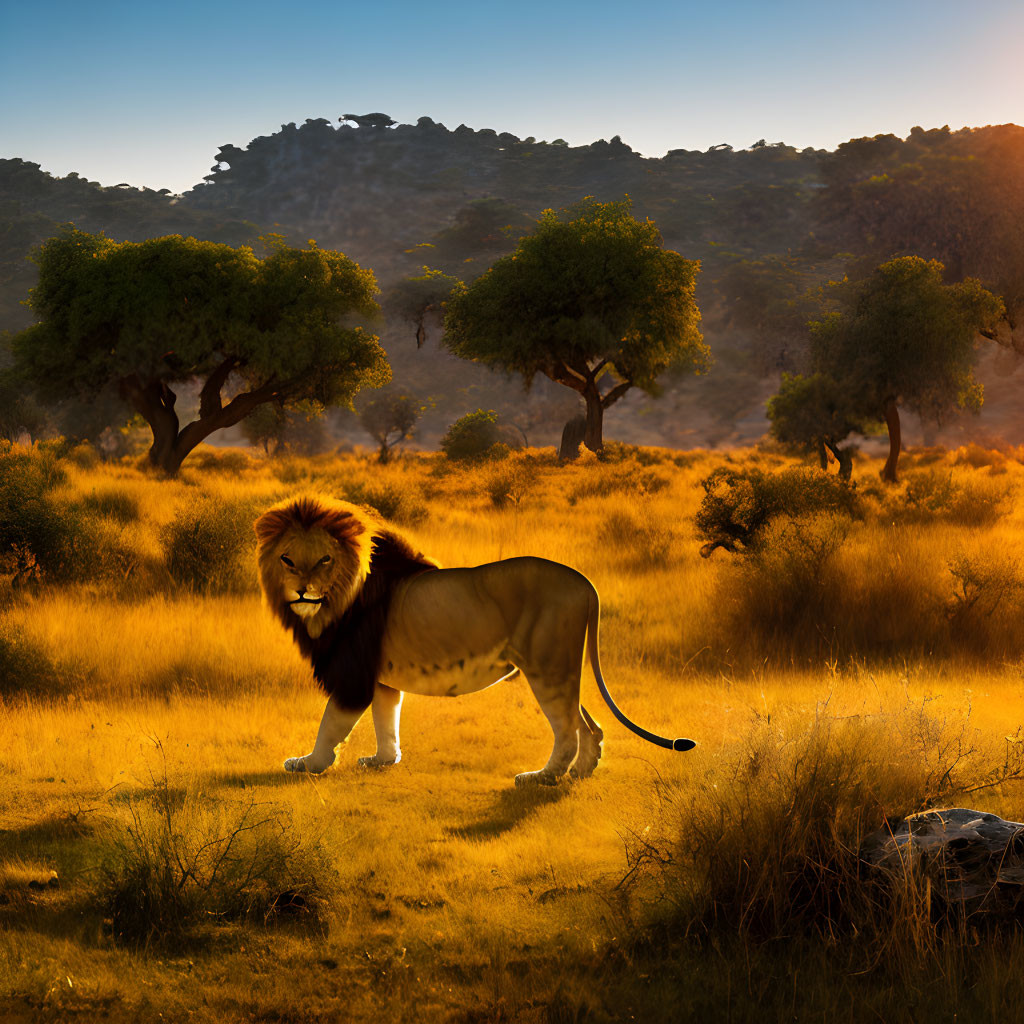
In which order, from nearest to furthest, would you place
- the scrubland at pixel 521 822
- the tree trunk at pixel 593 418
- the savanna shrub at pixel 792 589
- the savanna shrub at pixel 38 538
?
the scrubland at pixel 521 822 → the savanna shrub at pixel 792 589 → the savanna shrub at pixel 38 538 → the tree trunk at pixel 593 418

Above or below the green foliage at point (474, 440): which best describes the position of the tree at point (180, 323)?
above

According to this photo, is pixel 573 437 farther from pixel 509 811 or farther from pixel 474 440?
pixel 509 811

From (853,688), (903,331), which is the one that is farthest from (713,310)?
(853,688)

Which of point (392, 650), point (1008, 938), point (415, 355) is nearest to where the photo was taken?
point (1008, 938)

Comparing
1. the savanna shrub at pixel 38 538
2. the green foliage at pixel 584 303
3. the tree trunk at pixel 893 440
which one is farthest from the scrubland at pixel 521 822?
the green foliage at pixel 584 303

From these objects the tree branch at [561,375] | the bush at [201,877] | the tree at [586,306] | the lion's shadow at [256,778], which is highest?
the tree at [586,306]

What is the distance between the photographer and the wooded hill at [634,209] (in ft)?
231

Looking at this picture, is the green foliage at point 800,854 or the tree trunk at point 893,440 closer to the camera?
the green foliage at point 800,854

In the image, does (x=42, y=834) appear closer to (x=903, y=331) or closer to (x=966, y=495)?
(x=966, y=495)

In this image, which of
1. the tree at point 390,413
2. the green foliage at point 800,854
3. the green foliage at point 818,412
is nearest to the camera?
the green foliage at point 800,854

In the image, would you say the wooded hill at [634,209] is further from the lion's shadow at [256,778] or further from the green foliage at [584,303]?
the lion's shadow at [256,778]

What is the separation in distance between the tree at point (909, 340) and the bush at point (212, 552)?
23.1 metres

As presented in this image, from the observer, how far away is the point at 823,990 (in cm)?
328

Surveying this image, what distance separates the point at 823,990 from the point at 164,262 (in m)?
29.9
